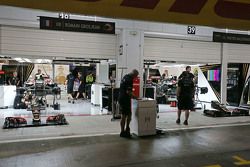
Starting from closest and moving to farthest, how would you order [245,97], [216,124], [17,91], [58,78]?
[216,124] → [17,91] → [245,97] → [58,78]

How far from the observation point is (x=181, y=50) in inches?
407

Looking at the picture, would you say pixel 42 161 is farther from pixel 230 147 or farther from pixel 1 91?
pixel 1 91

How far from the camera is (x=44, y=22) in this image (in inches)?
228

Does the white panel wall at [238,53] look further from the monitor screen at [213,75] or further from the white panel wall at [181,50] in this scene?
the monitor screen at [213,75]

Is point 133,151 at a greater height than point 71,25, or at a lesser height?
lesser

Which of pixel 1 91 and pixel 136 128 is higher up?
pixel 1 91

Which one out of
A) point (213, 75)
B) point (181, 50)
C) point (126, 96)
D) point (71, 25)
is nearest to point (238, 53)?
point (213, 75)

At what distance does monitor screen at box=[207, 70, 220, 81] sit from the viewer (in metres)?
11.4

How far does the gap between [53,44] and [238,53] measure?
26.0 feet

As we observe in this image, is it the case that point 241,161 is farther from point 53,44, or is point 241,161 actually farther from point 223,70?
point 223,70

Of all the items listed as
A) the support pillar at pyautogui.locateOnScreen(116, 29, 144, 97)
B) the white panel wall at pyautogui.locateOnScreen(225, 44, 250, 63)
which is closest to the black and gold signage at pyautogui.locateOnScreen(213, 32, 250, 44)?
the support pillar at pyautogui.locateOnScreen(116, 29, 144, 97)

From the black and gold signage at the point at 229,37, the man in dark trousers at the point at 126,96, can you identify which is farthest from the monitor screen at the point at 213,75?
the man in dark trousers at the point at 126,96

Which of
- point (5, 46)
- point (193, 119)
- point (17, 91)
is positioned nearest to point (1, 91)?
point (17, 91)

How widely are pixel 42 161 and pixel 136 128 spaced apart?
245 cm
